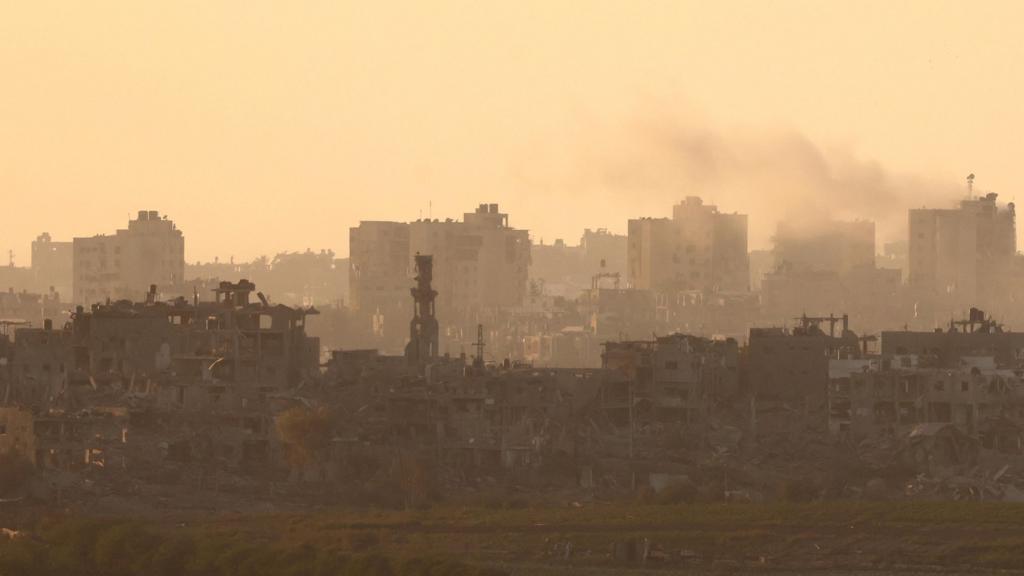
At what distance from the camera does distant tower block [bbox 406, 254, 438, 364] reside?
104188mm

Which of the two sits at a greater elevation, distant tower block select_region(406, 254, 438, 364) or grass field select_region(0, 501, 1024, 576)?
distant tower block select_region(406, 254, 438, 364)

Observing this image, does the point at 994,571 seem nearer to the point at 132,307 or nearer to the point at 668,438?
the point at 668,438

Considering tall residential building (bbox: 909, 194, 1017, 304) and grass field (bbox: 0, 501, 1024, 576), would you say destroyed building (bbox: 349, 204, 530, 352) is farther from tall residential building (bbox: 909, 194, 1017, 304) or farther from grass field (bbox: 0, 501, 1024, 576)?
grass field (bbox: 0, 501, 1024, 576)

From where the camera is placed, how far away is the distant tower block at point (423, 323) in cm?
10419

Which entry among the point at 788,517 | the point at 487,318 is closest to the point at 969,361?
the point at 788,517

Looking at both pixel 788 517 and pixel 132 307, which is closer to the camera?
pixel 788 517

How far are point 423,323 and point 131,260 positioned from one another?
276ft

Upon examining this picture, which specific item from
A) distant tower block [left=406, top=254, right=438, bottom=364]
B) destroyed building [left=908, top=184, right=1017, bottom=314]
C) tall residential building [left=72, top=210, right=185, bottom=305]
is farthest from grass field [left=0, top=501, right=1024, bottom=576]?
destroyed building [left=908, top=184, right=1017, bottom=314]

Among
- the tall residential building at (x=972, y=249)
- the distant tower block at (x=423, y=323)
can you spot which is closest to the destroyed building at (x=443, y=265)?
the tall residential building at (x=972, y=249)

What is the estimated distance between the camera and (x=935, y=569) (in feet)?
230

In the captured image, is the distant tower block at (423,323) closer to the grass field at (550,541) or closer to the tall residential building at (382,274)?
the grass field at (550,541)

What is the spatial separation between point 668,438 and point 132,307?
795 inches

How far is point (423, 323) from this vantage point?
106 meters

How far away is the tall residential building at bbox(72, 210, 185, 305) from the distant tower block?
77.3 meters
